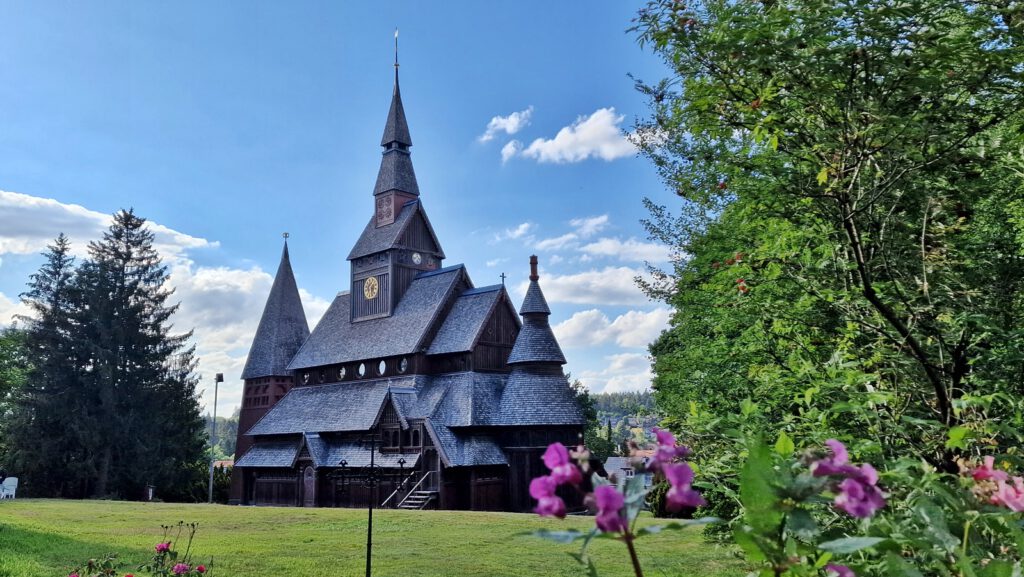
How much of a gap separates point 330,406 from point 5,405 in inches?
1145

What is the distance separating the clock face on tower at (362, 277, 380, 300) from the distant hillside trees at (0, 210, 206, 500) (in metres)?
16.9

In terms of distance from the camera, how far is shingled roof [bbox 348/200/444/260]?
40.2 metres

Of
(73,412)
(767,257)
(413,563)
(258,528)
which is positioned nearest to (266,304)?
(73,412)

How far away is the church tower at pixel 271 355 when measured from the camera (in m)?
45.0

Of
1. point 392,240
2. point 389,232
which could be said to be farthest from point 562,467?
point 389,232

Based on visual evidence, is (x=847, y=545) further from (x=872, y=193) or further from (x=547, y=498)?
(x=872, y=193)

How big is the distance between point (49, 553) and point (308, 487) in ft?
68.7

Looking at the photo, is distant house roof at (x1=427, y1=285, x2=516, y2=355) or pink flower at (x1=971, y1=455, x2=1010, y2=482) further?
distant house roof at (x1=427, y1=285, x2=516, y2=355)

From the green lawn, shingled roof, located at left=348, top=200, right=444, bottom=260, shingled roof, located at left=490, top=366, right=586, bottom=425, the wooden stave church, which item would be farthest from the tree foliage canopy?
shingled roof, located at left=348, top=200, right=444, bottom=260

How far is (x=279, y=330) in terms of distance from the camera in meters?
47.0

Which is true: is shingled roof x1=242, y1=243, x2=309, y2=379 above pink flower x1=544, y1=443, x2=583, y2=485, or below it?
above

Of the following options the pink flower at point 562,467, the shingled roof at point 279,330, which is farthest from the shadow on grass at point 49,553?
the shingled roof at point 279,330

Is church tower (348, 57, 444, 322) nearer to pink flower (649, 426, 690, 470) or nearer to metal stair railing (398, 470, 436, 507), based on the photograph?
metal stair railing (398, 470, 436, 507)

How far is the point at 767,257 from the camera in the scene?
613 centimetres
